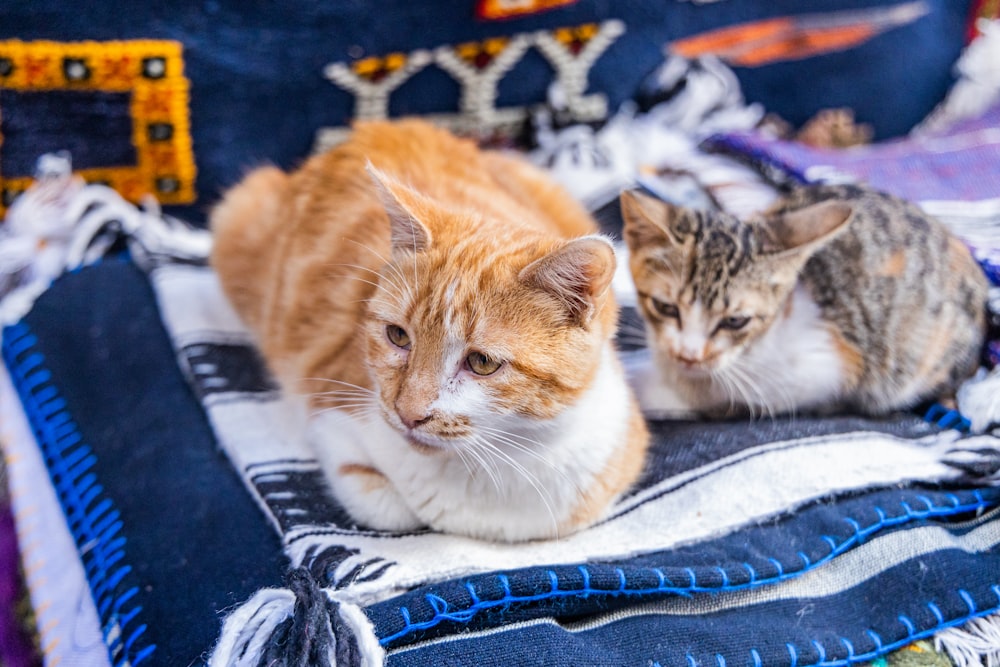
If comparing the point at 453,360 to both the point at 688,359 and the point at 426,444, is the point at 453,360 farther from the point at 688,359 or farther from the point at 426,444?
the point at 688,359

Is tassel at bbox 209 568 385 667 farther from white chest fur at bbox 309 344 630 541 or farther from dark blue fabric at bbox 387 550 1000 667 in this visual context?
white chest fur at bbox 309 344 630 541

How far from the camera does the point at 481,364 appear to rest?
1022mm

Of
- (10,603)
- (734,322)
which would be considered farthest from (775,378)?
(10,603)

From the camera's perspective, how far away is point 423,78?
1.99m

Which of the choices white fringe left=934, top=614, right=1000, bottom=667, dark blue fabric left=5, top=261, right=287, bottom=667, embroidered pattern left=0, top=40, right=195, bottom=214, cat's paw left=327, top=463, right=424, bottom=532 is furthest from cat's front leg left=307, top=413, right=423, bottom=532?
embroidered pattern left=0, top=40, right=195, bottom=214

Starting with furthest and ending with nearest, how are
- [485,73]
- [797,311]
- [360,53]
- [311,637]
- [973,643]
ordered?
[485,73] → [360,53] → [797,311] → [973,643] → [311,637]

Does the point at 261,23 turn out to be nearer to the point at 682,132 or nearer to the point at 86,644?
the point at 682,132

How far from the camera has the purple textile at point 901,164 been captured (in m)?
1.90

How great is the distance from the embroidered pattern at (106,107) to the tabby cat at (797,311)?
105cm

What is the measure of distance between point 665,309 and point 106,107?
1.25 metres

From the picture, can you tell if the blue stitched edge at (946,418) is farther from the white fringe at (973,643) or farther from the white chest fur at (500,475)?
the white chest fur at (500,475)

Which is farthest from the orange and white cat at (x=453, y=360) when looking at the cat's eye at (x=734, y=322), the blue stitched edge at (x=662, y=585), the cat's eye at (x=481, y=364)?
the cat's eye at (x=734, y=322)

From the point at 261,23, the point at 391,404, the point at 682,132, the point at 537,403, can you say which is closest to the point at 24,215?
the point at 261,23

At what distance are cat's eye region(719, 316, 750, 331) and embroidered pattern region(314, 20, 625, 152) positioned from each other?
930mm
